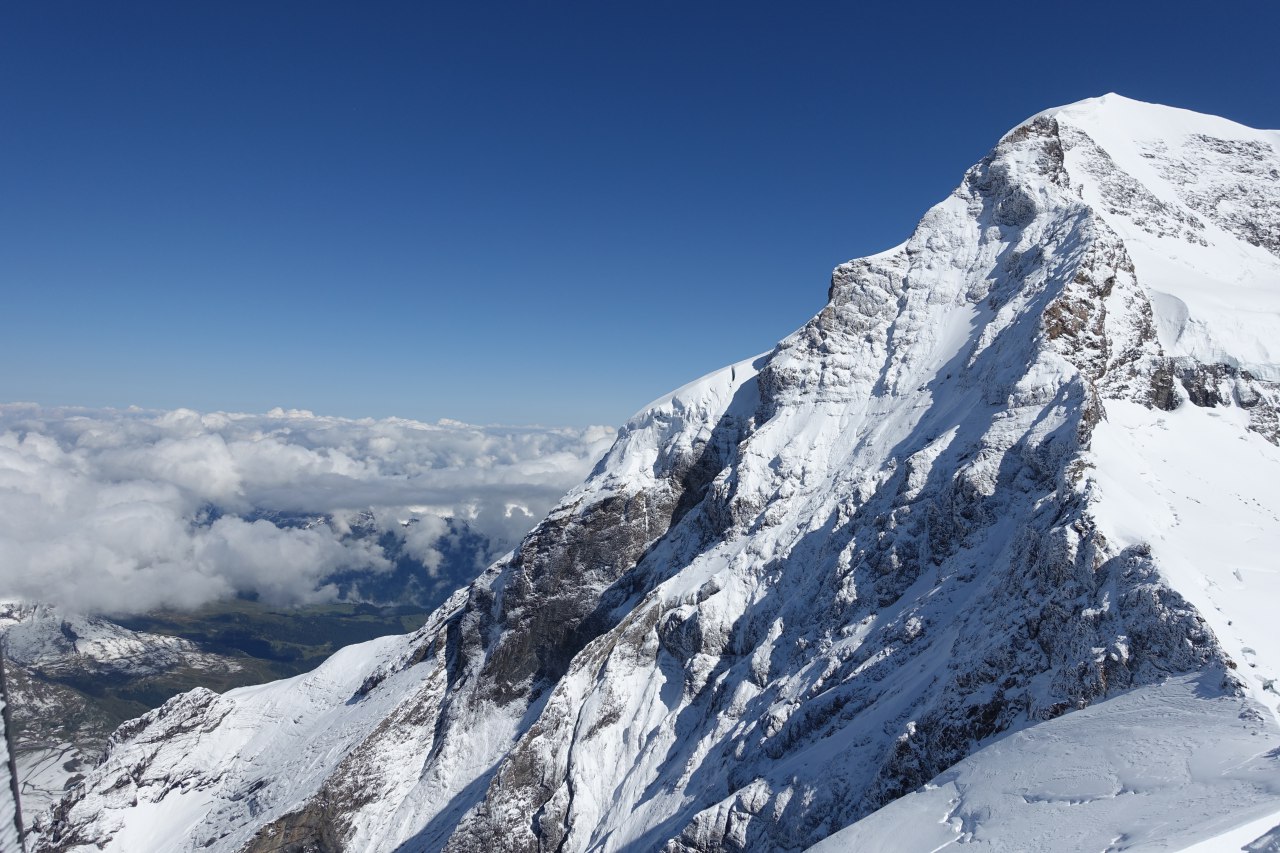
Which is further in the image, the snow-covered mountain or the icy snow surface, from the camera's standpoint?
the snow-covered mountain

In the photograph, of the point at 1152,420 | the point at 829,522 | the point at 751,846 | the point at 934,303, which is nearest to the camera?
the point at 751,846

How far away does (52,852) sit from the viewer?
8462 centimetres

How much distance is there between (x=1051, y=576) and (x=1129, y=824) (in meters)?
15.4

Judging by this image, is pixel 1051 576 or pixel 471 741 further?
pixel 471 741

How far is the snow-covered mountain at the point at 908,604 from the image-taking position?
80.3 feet

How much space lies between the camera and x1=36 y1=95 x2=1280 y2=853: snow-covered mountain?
24484mm

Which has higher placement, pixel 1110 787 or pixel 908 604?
pixel 1110 787

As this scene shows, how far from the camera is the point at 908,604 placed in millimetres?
44281

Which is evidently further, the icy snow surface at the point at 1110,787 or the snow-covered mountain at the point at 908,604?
the snow-covered mountain at the point at 908,604

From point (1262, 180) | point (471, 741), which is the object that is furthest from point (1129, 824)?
point (1262, 180)

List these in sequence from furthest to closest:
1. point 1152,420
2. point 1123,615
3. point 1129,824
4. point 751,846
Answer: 1. point 1152,420
2. point 751,846
3. point 1123,615
4. point 1129,824

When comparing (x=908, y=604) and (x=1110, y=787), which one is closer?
(x=1110, y=787)

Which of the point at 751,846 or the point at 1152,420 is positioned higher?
the point at 1152,420

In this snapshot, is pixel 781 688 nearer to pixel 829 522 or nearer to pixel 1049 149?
pixel 829 522
